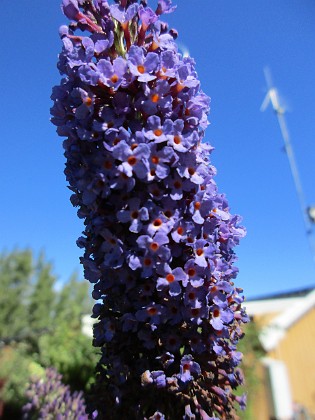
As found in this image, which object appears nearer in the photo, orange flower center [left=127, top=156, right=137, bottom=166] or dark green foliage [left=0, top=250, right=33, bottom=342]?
orange flower center [left=127, top=156, right=137, bottom=166]

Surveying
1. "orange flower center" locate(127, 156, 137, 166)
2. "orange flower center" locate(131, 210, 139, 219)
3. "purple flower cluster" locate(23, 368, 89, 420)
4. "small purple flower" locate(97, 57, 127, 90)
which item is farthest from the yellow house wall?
"small purple flower" locate(97, 57, 127, 90)

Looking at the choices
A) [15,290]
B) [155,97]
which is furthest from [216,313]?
[15,290]

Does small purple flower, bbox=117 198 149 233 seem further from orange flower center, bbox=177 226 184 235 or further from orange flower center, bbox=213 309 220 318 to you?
orange flower center, bbox=213 309 220 318

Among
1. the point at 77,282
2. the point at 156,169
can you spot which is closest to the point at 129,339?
the point at 156,169

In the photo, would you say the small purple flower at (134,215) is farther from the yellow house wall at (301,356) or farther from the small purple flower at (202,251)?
the yellow house wall at (301,356)

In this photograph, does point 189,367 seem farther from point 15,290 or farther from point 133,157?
point 15,290

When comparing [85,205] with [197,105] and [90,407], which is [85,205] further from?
[90,407]
